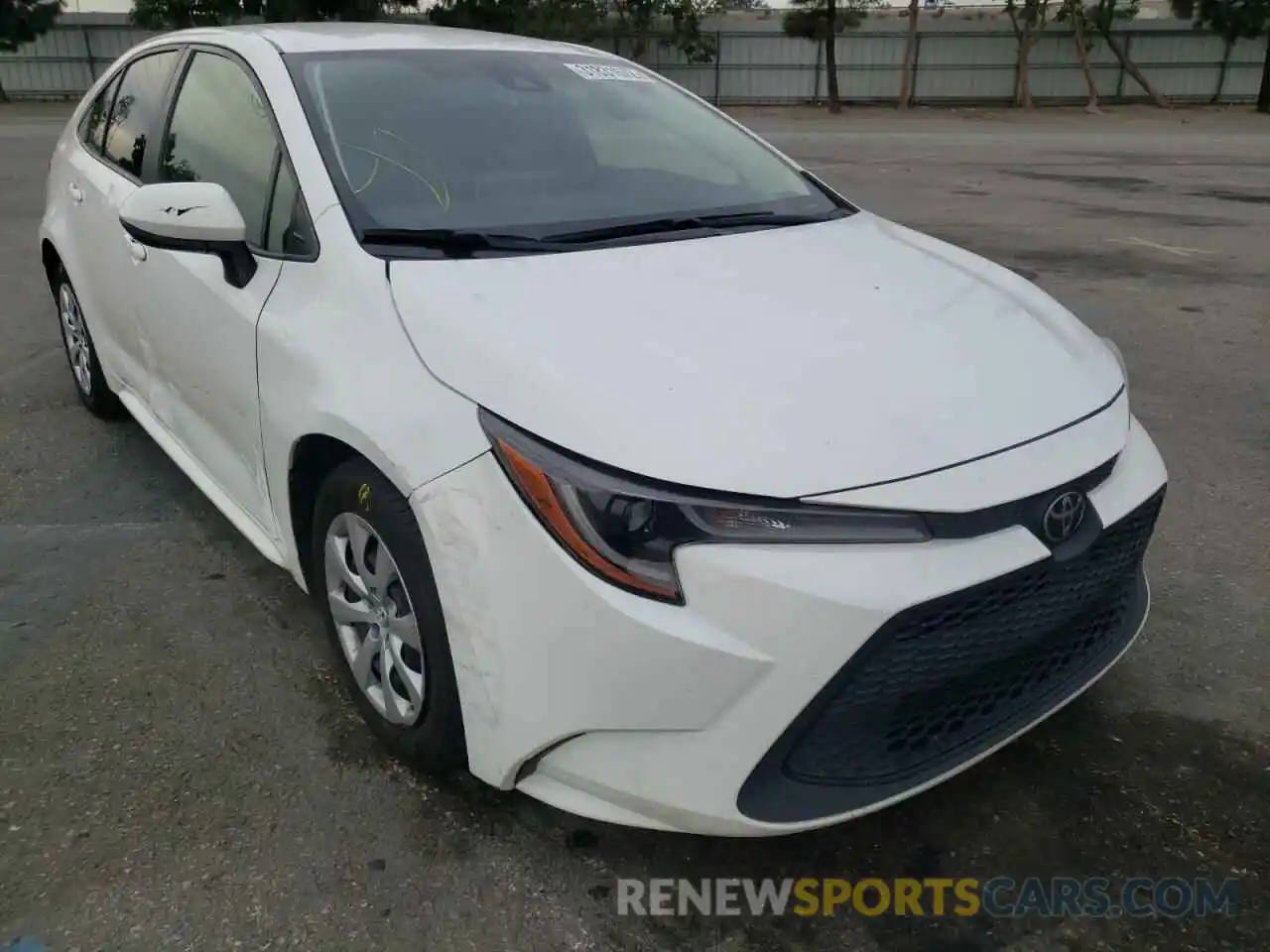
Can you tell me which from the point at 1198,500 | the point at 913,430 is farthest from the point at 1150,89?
the point at 913,430

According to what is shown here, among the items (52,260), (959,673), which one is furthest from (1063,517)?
(52,260)

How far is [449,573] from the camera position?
1.97m

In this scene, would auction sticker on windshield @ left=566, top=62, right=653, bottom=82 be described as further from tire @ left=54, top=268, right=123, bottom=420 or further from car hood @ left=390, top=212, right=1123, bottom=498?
tire @ left=54, top=268, right=123, bottom=420

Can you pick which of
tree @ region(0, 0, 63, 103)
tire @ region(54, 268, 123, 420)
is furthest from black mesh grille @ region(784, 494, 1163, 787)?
tree @ region(0, 0, 63, 103)

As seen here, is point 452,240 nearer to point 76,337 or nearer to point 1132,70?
point 76,337

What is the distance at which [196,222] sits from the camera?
250 cm

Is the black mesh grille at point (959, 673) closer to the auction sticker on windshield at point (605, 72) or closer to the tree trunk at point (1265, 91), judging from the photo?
the auction sticker on windshield at point (605, 72)

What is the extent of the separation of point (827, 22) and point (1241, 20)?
40.3 ft

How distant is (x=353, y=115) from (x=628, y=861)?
1966 mm

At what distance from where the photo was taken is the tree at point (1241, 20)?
3153 centimetres

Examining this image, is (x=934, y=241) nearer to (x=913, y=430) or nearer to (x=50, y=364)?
(x=913, y=430)

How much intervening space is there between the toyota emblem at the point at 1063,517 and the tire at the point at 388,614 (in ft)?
3.76

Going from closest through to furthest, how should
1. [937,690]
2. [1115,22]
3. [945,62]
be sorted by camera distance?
[937,690]
[1115,22]
[945,62]

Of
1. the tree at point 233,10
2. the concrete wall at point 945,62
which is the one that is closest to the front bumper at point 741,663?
the tree at point 233,10
